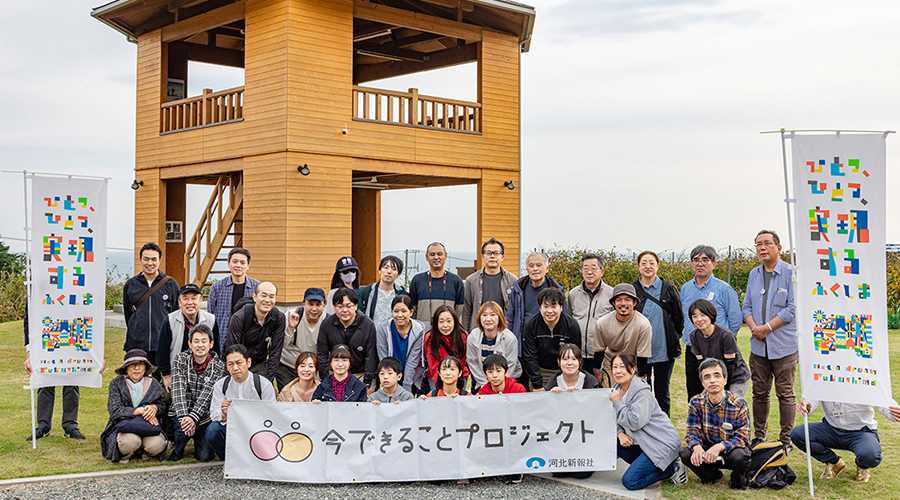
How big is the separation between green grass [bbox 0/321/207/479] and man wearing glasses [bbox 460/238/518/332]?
121 inches

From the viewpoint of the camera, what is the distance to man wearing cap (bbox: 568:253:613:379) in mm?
7332

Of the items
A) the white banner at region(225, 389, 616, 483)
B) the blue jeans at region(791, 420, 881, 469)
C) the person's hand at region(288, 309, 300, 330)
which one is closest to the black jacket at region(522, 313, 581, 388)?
the white banner at region(225, 389, 616, 483)

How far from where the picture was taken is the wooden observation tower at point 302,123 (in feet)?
47.6

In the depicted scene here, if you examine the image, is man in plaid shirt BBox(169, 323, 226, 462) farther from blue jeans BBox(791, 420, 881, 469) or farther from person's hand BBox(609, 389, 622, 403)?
blue jeans BBox(791, 420, 881, 469)

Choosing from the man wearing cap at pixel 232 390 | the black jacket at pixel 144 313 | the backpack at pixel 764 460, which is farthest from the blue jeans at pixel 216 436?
the backpack at pixel 764 460

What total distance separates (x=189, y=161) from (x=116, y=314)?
425cm

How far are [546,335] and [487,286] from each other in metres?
1.07

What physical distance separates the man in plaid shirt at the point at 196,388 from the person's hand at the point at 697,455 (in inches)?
165

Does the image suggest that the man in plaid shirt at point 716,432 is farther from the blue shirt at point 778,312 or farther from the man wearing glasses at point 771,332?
the blue shirt at point 778,312

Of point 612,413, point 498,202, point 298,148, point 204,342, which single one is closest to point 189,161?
point 298,148

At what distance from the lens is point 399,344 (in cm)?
696

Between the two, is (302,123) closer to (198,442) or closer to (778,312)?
(198,442)

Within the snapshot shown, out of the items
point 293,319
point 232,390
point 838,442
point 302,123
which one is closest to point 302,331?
point 293,319

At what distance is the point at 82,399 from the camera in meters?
10.1
